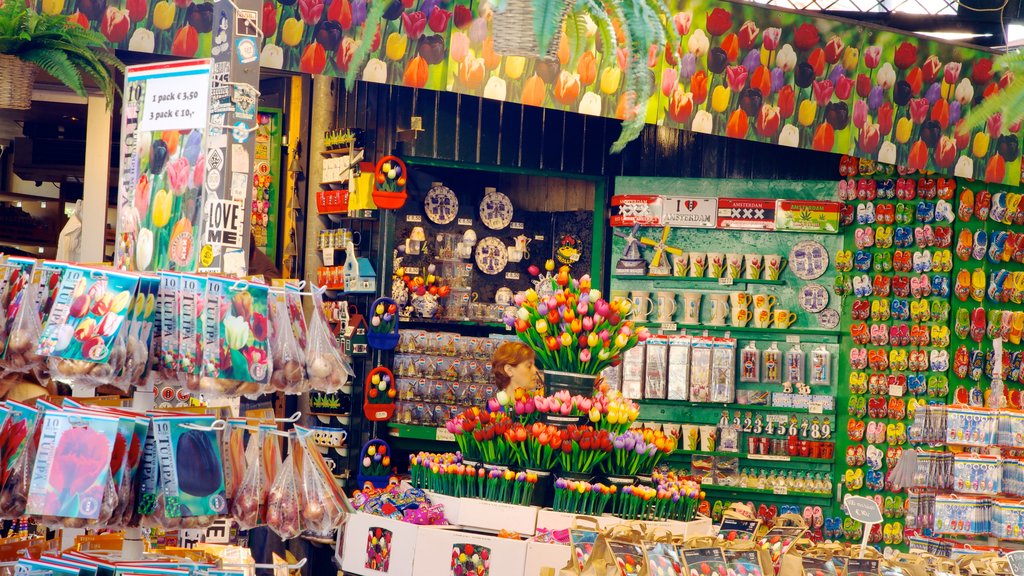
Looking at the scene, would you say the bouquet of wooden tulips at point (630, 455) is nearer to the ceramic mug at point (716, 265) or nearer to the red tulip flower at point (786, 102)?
the red tulip flower at point (786, 102)

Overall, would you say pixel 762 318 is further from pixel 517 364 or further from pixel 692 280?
pixel 517 364

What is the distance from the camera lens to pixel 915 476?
6793 millimetres

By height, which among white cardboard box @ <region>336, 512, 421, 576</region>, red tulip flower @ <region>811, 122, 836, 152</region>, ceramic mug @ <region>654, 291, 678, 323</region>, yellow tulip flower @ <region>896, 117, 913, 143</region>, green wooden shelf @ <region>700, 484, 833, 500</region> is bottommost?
green wooden shelf @ <region>700, 484, 833, 500</region>

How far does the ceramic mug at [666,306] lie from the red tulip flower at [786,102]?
1.74 m

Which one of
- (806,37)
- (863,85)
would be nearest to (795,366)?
(863,85)

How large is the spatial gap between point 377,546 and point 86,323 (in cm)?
284

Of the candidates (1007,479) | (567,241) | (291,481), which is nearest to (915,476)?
(1007,479)

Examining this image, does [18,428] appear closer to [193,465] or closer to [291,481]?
[193,465]

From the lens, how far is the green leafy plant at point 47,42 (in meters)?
5.45

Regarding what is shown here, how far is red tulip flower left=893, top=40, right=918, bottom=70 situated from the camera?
8195 millimetres

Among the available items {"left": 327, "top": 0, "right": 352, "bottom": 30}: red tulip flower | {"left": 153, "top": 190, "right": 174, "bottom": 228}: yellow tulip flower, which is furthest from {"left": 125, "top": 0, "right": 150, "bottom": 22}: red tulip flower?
{"left": 153, "top": 190, "right": 174, "bottom": 228}: yellow tulip flower

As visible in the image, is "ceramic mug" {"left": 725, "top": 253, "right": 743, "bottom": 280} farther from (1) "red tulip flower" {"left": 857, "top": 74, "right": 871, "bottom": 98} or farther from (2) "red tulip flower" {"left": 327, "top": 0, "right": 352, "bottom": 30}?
(2) "red tulip flower" {"left": 327, "top": 0, "right": 352, "bottom": 30}

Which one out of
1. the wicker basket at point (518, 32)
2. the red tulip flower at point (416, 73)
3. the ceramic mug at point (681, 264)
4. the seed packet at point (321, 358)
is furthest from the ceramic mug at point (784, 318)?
the seed packet at point (321, 358)

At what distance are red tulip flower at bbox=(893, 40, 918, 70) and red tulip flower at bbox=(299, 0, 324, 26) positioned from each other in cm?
390
